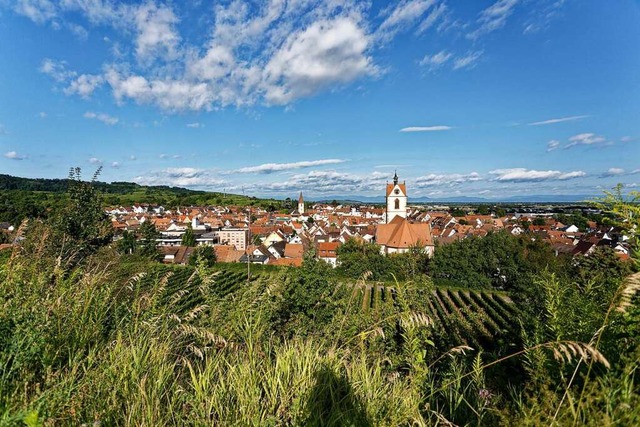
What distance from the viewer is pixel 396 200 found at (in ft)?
224

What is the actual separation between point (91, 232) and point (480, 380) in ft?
36.8

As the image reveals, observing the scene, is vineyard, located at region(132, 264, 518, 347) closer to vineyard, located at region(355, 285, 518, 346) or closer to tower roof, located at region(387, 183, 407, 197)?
vineyard, located at region(355, 285, 518, 346)

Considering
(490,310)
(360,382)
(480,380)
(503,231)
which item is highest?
(360,382)

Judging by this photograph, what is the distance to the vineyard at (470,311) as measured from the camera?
2277 cm

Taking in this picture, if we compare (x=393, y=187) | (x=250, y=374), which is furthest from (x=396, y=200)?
(x=250, y=374)

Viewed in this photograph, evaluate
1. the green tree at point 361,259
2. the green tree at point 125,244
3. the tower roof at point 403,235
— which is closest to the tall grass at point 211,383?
the green tree at point 125,244

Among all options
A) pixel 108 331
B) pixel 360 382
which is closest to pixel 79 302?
pixel 108 331

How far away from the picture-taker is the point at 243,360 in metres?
2.58

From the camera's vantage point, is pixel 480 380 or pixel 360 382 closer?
pixel 360 382

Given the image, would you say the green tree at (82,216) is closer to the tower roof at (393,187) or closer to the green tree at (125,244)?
the green tree at (125,244)

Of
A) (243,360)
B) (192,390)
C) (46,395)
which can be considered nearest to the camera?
(46,395)

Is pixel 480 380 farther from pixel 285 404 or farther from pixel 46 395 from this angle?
pixel 46 395

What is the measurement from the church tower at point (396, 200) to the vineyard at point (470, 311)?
2642 cm

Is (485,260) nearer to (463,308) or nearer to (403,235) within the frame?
(403,235)
